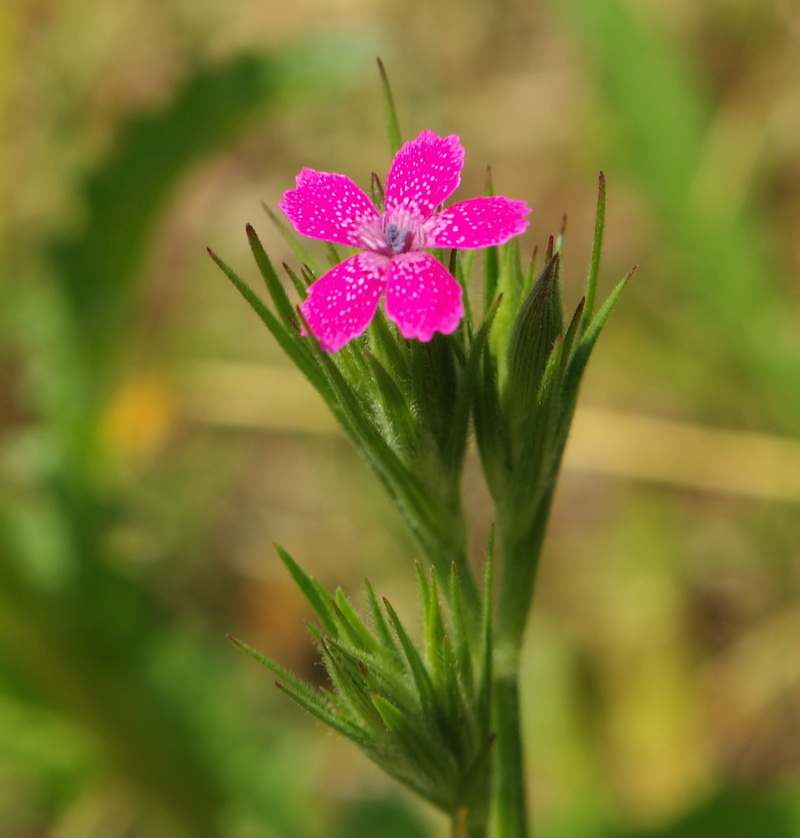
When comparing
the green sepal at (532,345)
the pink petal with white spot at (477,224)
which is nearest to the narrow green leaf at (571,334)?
the green sepal at (532,345)

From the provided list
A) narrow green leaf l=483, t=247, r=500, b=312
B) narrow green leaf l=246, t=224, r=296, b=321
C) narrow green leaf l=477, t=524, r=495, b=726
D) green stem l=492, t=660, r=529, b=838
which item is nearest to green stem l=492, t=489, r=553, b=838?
green stem l=492, t=660, r=529, b=838

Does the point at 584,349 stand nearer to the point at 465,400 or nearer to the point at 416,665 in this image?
the point at 465,400

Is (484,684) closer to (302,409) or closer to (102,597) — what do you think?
(102,597)

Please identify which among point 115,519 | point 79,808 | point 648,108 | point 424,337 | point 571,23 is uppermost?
point 571,23

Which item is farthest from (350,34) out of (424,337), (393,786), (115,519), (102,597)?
(393,786)

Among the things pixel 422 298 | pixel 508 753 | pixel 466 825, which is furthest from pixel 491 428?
pixel 466 825

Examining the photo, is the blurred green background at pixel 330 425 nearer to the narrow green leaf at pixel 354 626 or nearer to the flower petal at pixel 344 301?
the narrow green leaf at pixel 354 626
